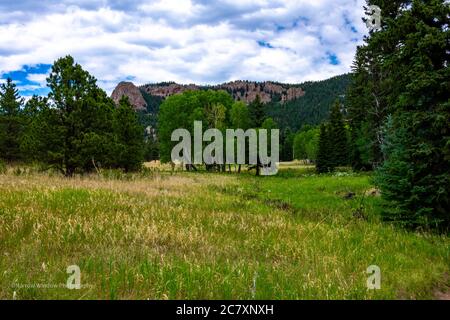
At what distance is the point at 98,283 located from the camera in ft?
17.5

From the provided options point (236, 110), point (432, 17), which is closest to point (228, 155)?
point (236, 110)

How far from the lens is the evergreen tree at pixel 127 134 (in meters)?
28.9

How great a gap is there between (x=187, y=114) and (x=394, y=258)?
52715 mm

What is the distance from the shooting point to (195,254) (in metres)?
7.11

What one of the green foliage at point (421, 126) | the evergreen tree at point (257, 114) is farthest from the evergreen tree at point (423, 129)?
the evergreen tree at point (257, 114)

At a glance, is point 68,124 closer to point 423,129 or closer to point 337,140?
point 423,129

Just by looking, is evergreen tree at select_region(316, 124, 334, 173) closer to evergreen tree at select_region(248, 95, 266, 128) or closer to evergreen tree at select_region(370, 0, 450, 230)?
evergreen tree at select_region(248, 95, 266, 128)

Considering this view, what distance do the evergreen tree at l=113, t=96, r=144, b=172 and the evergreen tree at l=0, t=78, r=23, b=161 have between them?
16.9 meters

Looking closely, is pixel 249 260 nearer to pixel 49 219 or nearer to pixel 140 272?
pixel 140 272

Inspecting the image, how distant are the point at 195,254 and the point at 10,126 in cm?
4119

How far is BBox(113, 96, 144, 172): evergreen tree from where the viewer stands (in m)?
28.9

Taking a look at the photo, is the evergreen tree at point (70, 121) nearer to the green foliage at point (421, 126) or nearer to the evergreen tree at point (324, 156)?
the green foliage at point (421, 126)
